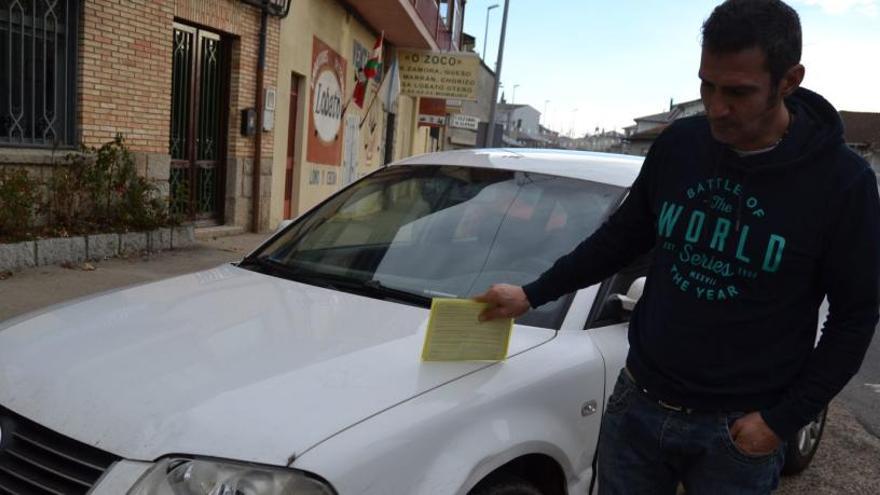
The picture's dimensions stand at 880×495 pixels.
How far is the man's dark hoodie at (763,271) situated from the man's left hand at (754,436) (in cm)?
3

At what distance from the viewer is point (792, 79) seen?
63.9 inches

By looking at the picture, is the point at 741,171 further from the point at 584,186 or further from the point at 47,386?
the point at 47,386

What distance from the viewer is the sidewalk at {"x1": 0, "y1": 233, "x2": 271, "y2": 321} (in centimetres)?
555

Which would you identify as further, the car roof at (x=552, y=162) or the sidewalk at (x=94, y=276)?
the sidewalk at (x=94, y=276)

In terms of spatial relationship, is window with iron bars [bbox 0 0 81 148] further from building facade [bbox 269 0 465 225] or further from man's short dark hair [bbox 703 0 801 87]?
man's short dark hair [bbox 703 0 801 87]

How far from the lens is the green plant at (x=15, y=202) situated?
648cm

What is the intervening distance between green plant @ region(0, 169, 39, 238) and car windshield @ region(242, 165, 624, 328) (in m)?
4.46

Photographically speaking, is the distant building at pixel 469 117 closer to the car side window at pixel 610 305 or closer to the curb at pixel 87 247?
the curb at pixel 87 247

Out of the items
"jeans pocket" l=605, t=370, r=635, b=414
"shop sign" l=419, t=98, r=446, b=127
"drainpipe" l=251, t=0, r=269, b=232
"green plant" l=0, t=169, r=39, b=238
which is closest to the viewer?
"jeans pocket" l=605, t=370, r=635, b=414

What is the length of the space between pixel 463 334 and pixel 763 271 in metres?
0.86

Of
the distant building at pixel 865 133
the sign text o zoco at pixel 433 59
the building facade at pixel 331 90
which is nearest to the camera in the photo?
the building facade at pixel 331 90

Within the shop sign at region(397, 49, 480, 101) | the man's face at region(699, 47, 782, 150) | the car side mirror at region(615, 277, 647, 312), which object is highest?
the shop sign at region(397, 49, 480, 101)


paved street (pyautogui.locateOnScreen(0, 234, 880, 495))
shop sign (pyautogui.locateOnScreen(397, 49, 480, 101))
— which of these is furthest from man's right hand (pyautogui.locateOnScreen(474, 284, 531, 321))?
shop sign (pyautogui.locateOnScreen(397, 49, 480, 101))

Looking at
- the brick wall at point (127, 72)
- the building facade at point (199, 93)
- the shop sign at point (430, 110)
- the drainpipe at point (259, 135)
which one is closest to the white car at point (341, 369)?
the building facade at point (199, 93)
